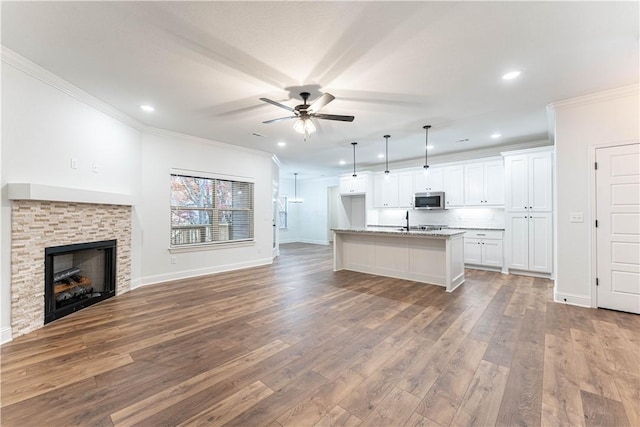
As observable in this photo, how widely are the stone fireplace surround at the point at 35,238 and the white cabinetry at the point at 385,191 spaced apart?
255 inches

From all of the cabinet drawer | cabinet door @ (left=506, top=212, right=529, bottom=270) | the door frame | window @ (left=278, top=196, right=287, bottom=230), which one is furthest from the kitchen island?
window @ (left=278, top=196, right=287, bottom=230)

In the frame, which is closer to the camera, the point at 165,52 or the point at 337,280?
the point at 165,52

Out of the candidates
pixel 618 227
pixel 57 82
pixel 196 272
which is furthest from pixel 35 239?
pixel 618 227

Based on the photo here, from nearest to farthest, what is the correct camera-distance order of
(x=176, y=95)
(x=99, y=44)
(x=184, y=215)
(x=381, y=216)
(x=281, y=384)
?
1. (x=281, y=384)
2. (x=99, y=44)
3. (x=176, y=95)
4. (x=184, y=215)
5. (x=381, y=216)

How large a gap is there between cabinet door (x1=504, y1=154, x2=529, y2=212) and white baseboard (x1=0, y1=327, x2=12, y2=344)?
777 cm

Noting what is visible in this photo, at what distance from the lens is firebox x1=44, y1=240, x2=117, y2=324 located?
311 cm

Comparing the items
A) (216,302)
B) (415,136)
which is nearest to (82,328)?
(216,302)

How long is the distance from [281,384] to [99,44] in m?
3.40

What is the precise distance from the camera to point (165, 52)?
2.60 meters

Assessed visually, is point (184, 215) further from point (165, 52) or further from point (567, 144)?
point (567, 144)

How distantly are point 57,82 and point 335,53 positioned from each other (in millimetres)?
3269

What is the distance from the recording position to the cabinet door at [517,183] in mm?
5375

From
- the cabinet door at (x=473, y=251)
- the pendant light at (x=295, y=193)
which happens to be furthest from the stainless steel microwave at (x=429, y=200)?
the pendant light at (x=295, y=193)

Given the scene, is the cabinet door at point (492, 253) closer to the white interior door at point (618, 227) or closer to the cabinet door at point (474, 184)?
the cabinet door at point (474, 184)
